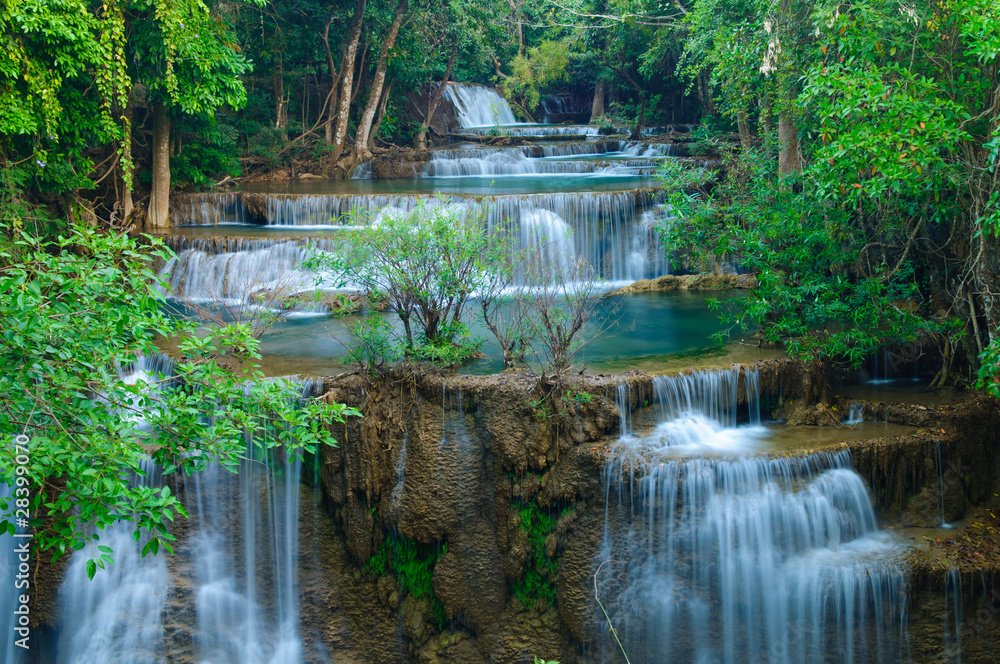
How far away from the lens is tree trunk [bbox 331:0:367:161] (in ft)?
63.7

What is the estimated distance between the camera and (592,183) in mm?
17203

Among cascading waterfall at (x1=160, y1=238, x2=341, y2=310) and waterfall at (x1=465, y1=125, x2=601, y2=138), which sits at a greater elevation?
waterfall at (x1=465, y1=125, x2=601, y2=138)

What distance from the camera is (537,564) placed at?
7148mm

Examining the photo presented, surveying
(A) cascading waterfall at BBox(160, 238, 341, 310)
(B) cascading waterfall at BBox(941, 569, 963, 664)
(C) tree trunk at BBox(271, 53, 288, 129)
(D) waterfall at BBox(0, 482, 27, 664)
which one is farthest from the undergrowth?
(C) tree trunk at BBox(271, 53, 288, 129)

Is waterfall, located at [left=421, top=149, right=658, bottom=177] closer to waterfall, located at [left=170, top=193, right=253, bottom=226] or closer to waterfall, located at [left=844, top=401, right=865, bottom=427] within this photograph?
waterfall, located at [left=170, top=193, right=253, bottom=226]

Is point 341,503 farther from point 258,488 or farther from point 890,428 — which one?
point 890,428

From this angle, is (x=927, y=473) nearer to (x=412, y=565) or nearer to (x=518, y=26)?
(x=412, y=565)

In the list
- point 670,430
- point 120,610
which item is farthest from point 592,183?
point 120,610

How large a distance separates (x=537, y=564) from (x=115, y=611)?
175 inches

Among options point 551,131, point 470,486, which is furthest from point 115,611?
point 551,131

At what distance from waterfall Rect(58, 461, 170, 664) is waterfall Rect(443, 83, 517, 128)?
23.8 meters

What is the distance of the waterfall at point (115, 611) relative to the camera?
7.48m

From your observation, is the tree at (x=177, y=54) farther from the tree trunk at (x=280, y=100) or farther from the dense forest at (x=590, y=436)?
the tree trunk at (x=280, y=100)

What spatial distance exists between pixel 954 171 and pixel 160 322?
6.97 m
